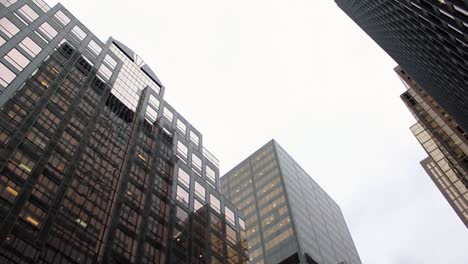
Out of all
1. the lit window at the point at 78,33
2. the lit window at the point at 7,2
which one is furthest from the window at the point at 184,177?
the lit window at the point at 7,2

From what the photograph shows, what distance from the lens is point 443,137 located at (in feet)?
337

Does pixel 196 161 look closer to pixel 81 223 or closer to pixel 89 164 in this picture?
pixel 89 164

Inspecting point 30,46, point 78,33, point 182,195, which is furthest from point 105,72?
point 182,195

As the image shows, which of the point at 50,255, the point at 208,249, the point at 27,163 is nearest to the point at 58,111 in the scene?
the point at 27,163

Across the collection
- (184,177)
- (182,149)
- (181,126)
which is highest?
(181,126)

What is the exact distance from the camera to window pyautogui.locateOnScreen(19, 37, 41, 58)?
55.4 metres

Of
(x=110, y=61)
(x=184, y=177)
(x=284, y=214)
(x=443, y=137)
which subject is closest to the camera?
(x=184, y=177)

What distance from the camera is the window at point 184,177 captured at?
217ft

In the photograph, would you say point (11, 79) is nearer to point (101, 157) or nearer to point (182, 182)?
point (101, 157)

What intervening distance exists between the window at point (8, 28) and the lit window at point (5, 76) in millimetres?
6946

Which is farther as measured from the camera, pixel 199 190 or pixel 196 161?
pixel 196 161

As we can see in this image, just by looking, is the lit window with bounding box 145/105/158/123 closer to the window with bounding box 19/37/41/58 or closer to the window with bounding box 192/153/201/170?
the window with bounding box 192/153/201/170

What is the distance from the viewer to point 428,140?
125 metres

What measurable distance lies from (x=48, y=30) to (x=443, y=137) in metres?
90.0
